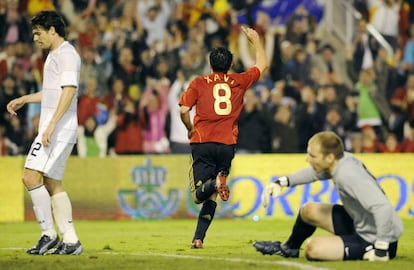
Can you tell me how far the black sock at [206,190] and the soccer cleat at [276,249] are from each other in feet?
3.98

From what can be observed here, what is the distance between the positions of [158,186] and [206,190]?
7.42 m

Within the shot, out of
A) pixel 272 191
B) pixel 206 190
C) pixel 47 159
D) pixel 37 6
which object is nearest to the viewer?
pixel 272 191

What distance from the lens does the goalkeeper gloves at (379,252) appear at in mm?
9531

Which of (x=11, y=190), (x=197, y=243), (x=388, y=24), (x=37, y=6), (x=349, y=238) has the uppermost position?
(x=37, y=6)

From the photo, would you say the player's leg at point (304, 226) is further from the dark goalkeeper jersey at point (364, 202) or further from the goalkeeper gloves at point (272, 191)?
the goalkeeper gloves at point (272, 191)

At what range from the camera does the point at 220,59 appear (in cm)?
1197

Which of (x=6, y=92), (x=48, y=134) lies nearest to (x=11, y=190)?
(x=6, y=92)

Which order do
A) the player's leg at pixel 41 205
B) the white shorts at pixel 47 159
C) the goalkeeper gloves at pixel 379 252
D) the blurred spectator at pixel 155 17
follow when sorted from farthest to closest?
the blurred spectator at pixel 155 17, the player's leg at pixel 41 205, the white shorts at pixel 47 159, the goalkeeper gloves at pixel 379 252

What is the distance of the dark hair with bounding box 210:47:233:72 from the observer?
39.2 feet

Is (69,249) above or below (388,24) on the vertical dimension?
below

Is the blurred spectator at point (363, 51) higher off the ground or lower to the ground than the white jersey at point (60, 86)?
higher

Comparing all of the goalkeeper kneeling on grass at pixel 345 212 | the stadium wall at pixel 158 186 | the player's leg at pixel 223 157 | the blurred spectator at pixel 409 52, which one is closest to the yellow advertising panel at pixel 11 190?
the stadium wall at pixel 158 186

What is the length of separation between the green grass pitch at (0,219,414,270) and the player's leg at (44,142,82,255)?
17 cm

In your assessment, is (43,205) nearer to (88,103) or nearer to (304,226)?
(304,226)
